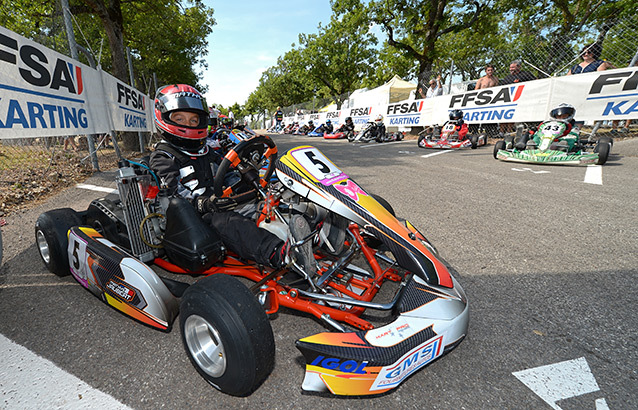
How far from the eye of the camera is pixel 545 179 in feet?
17.7

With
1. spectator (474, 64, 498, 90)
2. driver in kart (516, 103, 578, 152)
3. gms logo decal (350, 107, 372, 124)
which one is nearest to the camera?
driver in kart (516, 103, 578, 152)

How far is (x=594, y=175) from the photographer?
5531 millimetres

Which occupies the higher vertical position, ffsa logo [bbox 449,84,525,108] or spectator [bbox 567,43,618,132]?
spectator [bbox 567,43,618,132]

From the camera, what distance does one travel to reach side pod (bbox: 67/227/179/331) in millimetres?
1741

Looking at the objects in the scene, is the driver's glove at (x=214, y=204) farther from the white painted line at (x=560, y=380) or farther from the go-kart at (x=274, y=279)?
the white painted line at (x=560, y=380)

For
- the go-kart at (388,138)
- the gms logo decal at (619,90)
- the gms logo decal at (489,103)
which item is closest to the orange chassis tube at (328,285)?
the gms logo decal at (619,90)

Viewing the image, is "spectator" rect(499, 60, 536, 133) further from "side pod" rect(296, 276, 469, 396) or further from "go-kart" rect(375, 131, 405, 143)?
"side pod" rect(296, 276, 469, 396)

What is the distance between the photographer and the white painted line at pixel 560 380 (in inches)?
54.2

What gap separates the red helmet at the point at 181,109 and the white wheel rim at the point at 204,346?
1.75 metres

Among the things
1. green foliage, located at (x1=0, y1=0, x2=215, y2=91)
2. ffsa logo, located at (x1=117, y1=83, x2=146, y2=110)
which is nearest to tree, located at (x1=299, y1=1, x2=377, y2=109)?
green foliage, located at (x1=0, y1=0, x2=215, y2=91)

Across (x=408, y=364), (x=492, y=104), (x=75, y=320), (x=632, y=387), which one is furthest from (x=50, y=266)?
(x=492, y=104)

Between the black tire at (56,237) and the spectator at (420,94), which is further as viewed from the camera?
the spectator at (420,94)

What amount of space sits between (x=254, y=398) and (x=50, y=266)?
211cm

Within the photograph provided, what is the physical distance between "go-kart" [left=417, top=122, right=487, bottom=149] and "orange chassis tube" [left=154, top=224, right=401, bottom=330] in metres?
9.38
